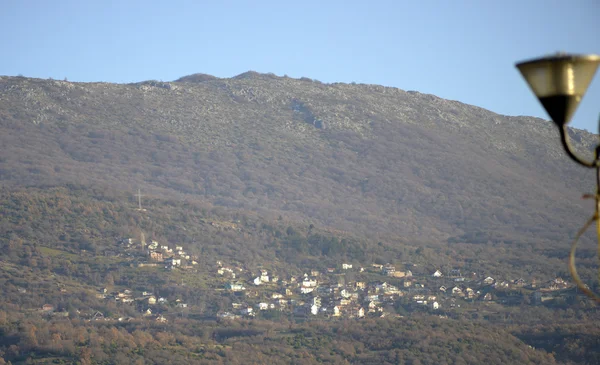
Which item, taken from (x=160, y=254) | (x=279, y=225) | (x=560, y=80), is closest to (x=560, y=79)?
(x=560, y=80)

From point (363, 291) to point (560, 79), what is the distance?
242ft

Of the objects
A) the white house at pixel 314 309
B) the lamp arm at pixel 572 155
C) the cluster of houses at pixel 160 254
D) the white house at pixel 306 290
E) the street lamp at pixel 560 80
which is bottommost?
the white house at pixel 314 309

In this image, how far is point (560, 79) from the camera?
484cm

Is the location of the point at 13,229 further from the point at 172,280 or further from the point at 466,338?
the point at 466,338

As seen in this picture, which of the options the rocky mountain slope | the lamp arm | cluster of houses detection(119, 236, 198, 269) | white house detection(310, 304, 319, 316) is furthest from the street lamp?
the rocky mountain slope

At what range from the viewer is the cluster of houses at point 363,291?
6919 centimetres

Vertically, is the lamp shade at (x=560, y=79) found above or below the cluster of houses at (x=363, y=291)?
above

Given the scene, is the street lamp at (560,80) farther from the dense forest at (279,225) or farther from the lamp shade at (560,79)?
the dense forest at (279,225)

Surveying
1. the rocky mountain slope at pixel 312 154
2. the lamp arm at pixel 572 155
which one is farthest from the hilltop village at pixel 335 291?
the lamp arm at pixel 572 155

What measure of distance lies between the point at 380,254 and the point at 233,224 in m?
15.7

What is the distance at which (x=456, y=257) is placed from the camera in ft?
304

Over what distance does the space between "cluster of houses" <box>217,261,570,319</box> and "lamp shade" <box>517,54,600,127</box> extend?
197 feet

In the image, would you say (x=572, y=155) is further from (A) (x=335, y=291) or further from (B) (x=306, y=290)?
(A) (x=335, y=291)

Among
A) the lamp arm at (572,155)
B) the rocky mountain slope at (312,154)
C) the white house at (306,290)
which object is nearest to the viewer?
the lamp arm at (572,155)
